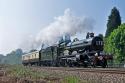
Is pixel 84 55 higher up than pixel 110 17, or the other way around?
pixel 110 17

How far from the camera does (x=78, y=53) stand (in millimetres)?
36312

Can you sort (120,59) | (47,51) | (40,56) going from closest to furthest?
(47,51)
(40,56)
(120,59)

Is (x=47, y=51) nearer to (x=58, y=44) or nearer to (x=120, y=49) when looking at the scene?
(x=58, y=44)

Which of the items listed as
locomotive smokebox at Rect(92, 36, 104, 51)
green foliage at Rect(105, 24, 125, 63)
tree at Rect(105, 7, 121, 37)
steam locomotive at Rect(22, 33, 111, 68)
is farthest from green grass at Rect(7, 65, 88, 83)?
tree at Rect(105, 7, 121, 37)

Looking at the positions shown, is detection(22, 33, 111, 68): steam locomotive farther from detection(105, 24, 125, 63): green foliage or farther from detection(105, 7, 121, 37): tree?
detection(105, 7, 121, 37): tree

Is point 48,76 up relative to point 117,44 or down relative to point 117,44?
down

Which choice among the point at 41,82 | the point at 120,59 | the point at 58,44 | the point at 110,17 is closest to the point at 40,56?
the point at 58,44

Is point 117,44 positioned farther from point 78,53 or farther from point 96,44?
point 96,44

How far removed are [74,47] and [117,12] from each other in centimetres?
5769

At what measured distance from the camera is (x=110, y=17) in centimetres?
9238

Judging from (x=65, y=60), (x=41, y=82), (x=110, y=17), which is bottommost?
(x=41, y=82)

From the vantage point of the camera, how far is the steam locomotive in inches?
1319

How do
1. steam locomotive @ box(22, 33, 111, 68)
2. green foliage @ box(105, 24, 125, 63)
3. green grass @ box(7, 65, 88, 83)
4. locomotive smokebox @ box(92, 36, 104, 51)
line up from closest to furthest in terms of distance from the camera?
green grass @ box(7, 65, 88, 83)
steam locomotive @ box(22, 33, 111, 68)
locomotive smokebox @ box(92, 36, 104, 51)
green foliage @ box(105, 24, 125, 63)

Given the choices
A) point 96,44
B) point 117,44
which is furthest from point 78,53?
point 117,44
